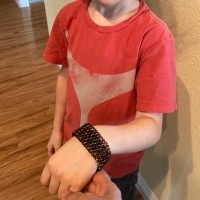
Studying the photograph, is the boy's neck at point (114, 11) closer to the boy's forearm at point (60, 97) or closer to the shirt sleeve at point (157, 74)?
the shirt sleeve at point (157, 74)

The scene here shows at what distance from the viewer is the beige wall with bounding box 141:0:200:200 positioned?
0.63 metres

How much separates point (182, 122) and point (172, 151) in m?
0.13

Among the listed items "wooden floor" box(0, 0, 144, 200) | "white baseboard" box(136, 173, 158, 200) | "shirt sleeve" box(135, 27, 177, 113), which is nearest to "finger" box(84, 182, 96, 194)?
"shirt sleeve" box(135, 27, 177, 113)

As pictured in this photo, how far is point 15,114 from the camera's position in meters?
1.68

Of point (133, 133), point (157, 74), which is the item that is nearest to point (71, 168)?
point (133, 133)

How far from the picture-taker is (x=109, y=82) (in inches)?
25.7

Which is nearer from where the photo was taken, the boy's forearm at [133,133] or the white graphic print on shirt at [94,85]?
the boy's forearm at [133,133]

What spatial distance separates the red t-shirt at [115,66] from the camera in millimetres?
557

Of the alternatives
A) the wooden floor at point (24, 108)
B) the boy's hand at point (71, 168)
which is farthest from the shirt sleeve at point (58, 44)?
the wooden floor at point (24, 108)

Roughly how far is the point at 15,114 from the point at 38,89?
26cm

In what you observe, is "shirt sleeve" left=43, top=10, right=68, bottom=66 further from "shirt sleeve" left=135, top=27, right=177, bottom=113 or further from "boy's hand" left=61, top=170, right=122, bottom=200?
"boy's hand" left=61, top=170, right=122, bottom=200

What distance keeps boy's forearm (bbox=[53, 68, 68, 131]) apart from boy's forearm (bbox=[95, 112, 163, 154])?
1.13 feet

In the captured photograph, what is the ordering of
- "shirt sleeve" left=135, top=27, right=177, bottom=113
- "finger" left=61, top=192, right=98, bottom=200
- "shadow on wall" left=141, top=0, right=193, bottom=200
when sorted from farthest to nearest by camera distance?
"shadow on wall" left=141, top=0, right=193, bottom=200 → "shirt sleeve" left=135, top=27, right=177, bottom=113 → "finger" left=61, top=192, right=98, bottom=200

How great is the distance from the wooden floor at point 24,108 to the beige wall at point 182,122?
1.83 ft
